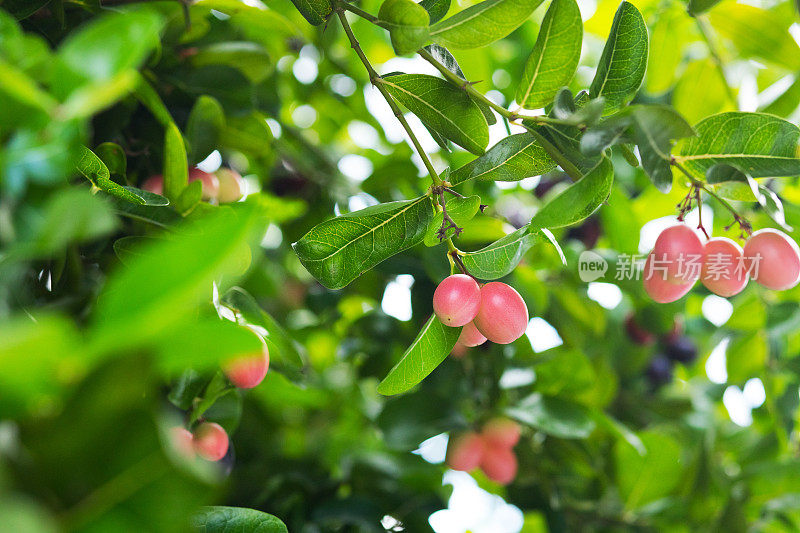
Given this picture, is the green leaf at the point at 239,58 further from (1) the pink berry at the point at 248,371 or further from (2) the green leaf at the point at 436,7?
(1) the pink berry at the point at 248,371

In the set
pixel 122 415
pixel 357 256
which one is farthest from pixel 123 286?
pixel 357 256

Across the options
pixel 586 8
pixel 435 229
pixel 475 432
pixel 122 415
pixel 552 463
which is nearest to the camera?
pixel 122 415

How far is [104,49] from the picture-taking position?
1.15ft

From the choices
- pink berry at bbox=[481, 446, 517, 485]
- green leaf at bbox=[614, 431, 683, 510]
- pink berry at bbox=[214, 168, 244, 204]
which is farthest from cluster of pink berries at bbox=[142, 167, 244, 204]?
green leaf at bbox=[614, 431, 683, 510]

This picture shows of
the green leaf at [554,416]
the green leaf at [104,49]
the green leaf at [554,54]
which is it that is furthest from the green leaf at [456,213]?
the green leaf at [554,416]

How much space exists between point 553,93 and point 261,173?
2.27 ft

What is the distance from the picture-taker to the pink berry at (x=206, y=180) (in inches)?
33.9

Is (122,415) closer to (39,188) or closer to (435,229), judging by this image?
(39,188)

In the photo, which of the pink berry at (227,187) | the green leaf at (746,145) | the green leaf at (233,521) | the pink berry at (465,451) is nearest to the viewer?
the green leaf at (233,521)

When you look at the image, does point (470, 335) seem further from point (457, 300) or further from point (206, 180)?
point (206, 180)

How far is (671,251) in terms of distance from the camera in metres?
0.73

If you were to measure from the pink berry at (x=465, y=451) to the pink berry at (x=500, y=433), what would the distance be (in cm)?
2

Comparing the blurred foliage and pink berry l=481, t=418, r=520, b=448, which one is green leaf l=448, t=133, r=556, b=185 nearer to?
the blurred foliage

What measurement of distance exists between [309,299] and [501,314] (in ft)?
2.11
